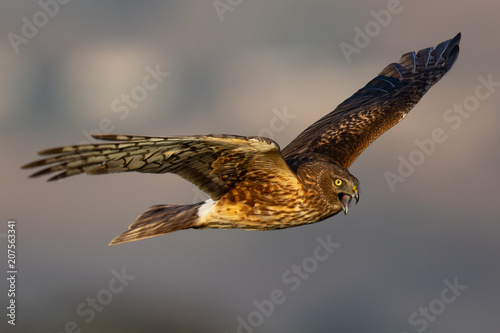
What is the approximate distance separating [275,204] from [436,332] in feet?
583

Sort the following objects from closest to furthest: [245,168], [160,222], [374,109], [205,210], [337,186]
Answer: [245,168] < [337,186] < [205,210] < [160,222] < [374,109]

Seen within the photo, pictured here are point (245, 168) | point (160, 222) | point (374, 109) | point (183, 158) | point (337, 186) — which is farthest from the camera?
point (374, 109)

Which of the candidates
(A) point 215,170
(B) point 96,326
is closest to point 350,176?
(A) point 215,170

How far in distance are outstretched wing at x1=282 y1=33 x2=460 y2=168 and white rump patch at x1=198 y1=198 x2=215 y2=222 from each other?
1.21 meters

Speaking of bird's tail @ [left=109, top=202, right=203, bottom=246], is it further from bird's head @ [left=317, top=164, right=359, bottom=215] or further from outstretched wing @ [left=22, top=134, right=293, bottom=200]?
bird's head @ [left=317, top=164, right=359, bottom=215]

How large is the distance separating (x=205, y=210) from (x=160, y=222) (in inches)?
26.7

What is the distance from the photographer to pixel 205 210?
41.3 ft

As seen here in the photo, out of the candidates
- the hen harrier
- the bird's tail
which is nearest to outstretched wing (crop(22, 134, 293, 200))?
the hen harrier

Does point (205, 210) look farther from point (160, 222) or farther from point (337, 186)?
point (337, 186)

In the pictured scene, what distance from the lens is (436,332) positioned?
184 metres

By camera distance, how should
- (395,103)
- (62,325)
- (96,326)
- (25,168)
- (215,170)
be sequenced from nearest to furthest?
(25,168) < (215,170) < (395,103) < (96,326) < (62,325)

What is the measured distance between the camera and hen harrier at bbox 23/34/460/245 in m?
10.6

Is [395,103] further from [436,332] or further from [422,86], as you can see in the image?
[436,332]

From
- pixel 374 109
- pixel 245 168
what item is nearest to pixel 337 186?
pixel 245 168
